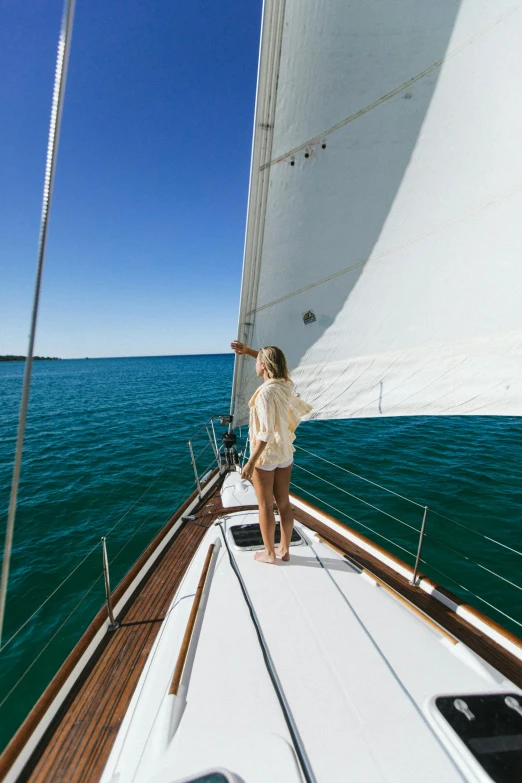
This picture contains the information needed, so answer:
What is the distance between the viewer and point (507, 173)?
2.51m

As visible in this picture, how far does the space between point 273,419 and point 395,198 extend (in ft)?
8.01

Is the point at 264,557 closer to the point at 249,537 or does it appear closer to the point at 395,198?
the point at 249,537

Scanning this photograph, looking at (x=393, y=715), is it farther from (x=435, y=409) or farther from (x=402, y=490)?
(x=402, y=490)

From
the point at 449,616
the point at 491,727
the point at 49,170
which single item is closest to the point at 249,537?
the point at 449,616

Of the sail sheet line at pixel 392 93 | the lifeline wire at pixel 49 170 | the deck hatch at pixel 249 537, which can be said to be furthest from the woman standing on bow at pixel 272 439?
the sail sheet line at pixel 392 93

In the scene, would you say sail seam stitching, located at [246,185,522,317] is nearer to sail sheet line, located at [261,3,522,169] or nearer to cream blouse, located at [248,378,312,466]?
sail sheet line, located at [261,3,522,169]

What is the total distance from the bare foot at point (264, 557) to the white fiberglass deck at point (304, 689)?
0.63ft

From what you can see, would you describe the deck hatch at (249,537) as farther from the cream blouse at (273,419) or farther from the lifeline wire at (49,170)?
the lifeline wire at (49,170)

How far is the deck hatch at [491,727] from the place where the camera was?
3.83ft

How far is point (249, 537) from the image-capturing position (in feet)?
9.32

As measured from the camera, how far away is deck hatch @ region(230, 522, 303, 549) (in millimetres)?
2725

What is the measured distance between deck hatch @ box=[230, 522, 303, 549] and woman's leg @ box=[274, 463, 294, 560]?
0.97 ft

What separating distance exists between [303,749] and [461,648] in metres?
0.98

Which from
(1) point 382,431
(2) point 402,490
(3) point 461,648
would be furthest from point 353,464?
(3) point 461,648
